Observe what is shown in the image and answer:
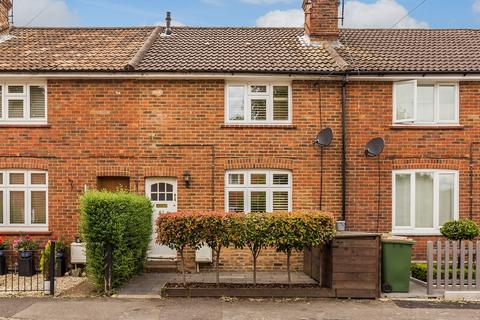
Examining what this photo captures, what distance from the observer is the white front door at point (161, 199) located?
574 inches

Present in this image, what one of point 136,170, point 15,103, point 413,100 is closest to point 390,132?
point 413,100

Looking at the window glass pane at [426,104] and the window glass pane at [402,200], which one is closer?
the window glass pane at [402,200]

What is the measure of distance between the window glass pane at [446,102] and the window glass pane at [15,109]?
11143 mm

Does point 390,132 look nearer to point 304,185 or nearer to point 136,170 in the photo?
point 304,185

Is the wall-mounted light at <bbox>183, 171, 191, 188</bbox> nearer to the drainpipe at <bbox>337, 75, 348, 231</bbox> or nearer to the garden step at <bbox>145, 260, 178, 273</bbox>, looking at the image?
the garden step at <bbox>145, 260, 178, 273</bbox>

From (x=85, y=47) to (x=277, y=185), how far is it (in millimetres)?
7115

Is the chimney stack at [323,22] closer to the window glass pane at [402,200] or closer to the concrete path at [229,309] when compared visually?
the window glass pane at [402,200]

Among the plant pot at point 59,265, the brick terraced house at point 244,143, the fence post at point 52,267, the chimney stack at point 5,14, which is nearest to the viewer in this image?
the fence post at point 52,267

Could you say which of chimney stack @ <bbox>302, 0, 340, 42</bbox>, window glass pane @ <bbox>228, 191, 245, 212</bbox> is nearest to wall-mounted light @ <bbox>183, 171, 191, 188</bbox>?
window glass pane @ <bbox>228, 191, 245, 212</bbox>

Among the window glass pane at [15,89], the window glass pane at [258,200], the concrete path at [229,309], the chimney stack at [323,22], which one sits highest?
the chimney stack at [323,22]

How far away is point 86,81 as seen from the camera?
47.9 ft

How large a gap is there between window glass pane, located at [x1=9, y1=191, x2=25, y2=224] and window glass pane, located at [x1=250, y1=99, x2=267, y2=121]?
641 centimetres

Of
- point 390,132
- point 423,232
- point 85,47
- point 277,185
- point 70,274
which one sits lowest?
point 70,274

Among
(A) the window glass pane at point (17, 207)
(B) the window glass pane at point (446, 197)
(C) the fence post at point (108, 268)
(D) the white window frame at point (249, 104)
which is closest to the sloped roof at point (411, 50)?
(D) the white window frame at point (249, 104)
